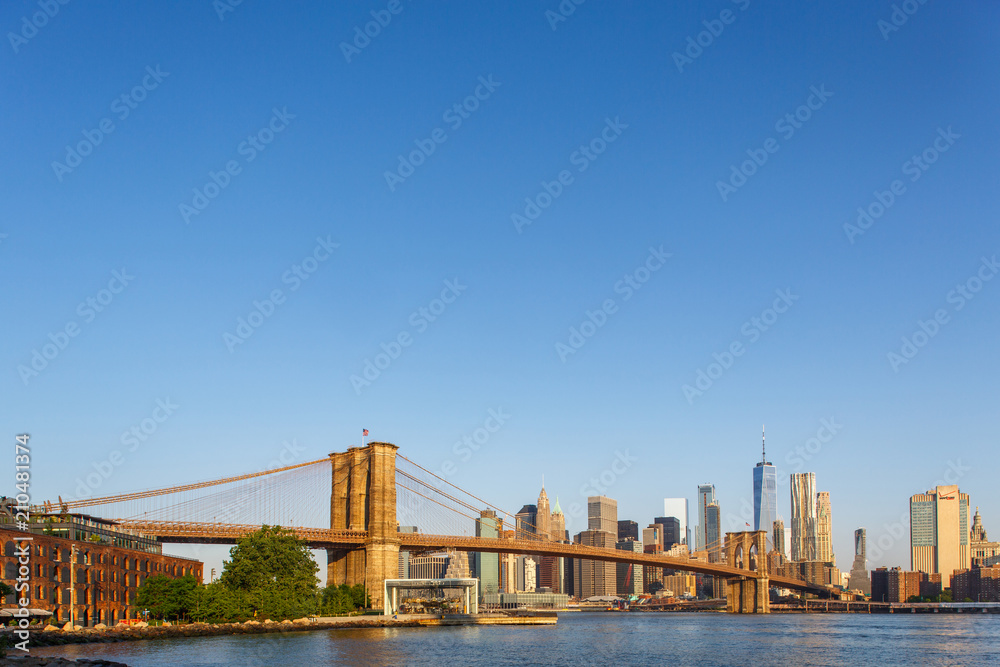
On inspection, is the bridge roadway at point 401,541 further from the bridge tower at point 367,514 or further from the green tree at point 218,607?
the green tree at point 218,607

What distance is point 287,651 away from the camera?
179 feet

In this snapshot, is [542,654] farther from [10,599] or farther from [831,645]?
[10,599]

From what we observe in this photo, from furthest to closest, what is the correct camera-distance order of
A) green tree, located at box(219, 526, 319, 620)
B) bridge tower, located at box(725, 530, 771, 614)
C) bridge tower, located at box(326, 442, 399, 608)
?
bridge tower, located at box(725, 530, 771, 614), bridge tower, located at box(326, 442, 399, 608), green tree, located at box(219, 526, 319, 620)

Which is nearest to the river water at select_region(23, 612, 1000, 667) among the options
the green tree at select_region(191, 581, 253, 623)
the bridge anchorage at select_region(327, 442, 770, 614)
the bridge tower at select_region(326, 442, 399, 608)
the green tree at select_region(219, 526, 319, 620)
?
the green tree at select_region(219, 526, 319, 620)

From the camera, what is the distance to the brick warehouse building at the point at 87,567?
60625mm

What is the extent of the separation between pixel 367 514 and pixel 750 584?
315 feet

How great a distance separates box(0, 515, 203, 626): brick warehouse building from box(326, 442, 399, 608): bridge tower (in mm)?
17673

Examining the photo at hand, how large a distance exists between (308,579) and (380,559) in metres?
13.5

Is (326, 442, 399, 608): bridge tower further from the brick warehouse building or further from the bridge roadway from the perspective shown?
the brick warehouse building

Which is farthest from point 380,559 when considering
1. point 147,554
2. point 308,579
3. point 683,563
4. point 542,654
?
point 683,563

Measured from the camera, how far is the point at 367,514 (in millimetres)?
96875

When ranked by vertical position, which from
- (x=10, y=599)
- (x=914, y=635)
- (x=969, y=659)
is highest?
(x=10, y=599)

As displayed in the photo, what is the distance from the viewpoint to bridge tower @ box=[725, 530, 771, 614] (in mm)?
166625

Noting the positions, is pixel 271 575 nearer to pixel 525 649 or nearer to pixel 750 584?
pixel 525 649
